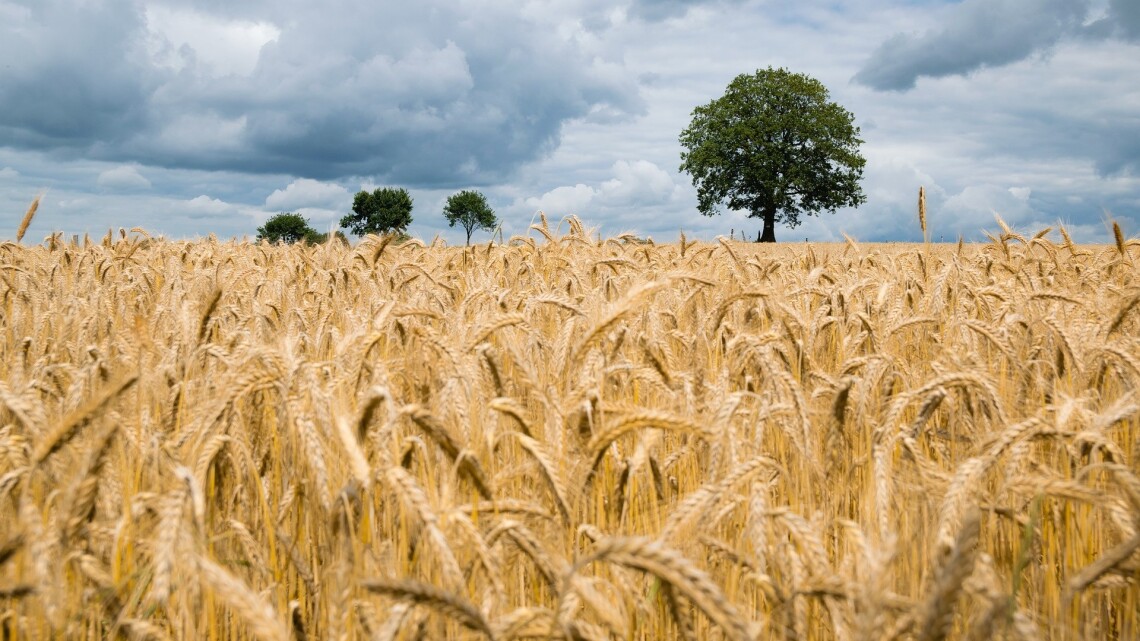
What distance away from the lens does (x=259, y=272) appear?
6.66 m

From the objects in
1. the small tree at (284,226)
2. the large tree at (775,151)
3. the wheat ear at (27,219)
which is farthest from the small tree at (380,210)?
the wheat ear at (27,219)

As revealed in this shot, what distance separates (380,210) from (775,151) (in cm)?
3968

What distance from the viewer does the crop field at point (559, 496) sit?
1.31 m

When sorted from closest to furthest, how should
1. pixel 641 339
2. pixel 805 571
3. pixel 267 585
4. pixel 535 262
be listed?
pixel 805 571 → pixel 267 585 → pixel 641 339 → pixel 535 262

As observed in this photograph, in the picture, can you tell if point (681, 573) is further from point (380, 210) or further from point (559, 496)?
point (380, 210)

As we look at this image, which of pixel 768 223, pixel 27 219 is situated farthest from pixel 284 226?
pixel 27 219

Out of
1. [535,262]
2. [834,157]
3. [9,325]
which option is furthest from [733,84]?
[9,325]

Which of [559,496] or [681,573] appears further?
[559,496]

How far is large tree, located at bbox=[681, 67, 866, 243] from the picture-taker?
45.8 meters

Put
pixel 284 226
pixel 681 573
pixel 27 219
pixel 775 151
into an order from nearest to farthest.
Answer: pixel 681 573, pixel 27 219, pixel 775 151, pixel 284 226

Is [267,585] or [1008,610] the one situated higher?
[1008,610]

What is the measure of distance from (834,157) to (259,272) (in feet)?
148

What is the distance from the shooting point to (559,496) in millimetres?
1629

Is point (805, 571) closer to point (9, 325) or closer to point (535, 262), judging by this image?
point (9, 325)
